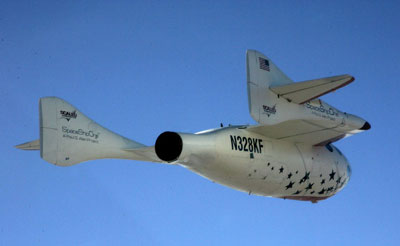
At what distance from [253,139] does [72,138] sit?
19.0 ft

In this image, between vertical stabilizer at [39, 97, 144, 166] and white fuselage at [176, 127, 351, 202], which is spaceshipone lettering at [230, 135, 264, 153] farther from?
vertical stabilizer at [39, 97, 144, 166]

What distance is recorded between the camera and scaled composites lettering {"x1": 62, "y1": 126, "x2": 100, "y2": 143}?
59.9 feet

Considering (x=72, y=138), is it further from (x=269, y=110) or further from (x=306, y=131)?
(x=306, y=131)

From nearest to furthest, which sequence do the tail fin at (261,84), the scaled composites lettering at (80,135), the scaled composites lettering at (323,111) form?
1. the tail fin at (261,84)
2. the scaled composites lettering at (80,135)
3. the scaled composites lettering at (323,111)

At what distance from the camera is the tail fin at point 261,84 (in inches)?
693

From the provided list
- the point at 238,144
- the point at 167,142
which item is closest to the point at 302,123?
the point at 238,144

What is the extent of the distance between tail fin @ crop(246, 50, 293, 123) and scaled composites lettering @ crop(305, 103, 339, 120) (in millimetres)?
1327

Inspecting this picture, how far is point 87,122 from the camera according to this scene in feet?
62.4

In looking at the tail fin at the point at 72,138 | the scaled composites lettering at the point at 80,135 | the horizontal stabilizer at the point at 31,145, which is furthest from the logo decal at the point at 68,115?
the horizontal stabilizer at the point at 31,145

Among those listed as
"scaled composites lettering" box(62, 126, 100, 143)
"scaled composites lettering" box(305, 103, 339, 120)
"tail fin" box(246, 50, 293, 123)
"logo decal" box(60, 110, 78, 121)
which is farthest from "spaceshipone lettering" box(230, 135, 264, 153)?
"logo decal" box(60, 110, 78, 121)

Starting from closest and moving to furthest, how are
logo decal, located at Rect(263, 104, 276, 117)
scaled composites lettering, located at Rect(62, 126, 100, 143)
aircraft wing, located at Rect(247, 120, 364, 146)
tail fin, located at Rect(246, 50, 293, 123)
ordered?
tail fin, located at Rect(246, 50, 293, 123)
logo decal, located at Rect(263, 104, 276, 117)
scaled composites lettering, located at Rect(62, 126, 100, 143)
aircraft wing, located at Rect(247, 120, 364, 146)

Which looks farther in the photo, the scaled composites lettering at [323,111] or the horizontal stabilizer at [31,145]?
the horizontal stabilizer at [31,145]

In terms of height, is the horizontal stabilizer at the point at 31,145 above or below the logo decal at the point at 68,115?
below

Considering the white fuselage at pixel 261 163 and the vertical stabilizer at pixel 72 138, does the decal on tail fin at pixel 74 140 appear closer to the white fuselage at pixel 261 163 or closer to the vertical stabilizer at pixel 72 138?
the vertical stabilizer at pixel 72 138
